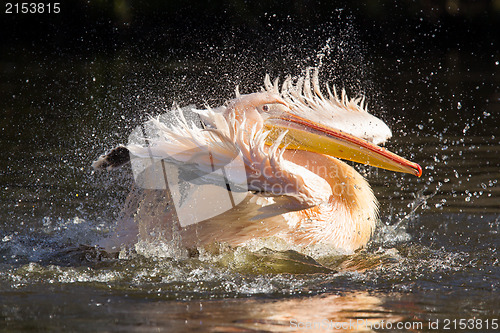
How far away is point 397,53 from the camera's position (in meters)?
12.0

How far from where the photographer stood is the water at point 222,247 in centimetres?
318

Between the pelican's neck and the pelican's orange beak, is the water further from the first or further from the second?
the pelican's orange beak

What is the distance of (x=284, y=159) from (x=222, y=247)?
0.71 m

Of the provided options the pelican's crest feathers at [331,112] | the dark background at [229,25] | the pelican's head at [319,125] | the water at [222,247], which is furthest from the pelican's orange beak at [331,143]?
the dark background at [229,25]

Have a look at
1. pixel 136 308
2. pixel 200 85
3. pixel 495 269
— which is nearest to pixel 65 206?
pixel 136 308

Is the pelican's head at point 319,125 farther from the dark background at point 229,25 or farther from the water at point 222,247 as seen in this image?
the dark background at point 229,25

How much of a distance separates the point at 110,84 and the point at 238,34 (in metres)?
3.84

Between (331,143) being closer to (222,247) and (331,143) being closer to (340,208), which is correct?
(340,208)

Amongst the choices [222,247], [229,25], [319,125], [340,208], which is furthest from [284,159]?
[229,25]

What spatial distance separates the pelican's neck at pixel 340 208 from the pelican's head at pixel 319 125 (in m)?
0.07

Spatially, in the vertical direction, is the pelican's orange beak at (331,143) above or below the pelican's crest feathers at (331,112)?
below

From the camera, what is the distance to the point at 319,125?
4262 mm

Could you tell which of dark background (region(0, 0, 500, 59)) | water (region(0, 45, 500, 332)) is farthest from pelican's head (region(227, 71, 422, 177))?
dark background (region(0, 0, 500, 59))

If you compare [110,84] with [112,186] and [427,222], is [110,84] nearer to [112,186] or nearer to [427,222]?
[112,186]
